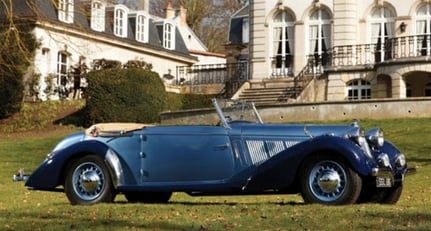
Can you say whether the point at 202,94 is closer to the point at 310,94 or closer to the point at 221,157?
the point at 310,94

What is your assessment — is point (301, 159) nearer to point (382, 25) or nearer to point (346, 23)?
point (346, 23)

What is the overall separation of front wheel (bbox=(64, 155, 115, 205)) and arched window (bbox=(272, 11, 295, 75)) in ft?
92.6

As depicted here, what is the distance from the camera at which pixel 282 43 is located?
126ft

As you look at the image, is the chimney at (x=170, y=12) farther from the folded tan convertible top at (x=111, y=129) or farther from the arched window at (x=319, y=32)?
the folded tan convertible top at (x=111, y=129)

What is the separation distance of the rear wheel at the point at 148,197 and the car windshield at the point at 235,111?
1.30 metres

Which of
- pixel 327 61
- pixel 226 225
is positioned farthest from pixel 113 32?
pixel 226 225

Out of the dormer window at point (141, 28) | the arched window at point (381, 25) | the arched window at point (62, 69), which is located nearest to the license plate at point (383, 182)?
the arched window at point (381, 25)

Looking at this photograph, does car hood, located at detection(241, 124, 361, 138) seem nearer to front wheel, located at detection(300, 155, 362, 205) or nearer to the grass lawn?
front wheel, located at detection(300, 155, 362, 205)

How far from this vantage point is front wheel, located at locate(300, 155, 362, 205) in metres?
9.16

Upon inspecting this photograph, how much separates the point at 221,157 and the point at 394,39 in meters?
25.8

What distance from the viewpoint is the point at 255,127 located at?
A: 32.5 feet

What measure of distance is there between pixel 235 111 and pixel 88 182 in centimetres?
200

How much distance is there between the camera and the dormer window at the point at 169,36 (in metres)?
49.8

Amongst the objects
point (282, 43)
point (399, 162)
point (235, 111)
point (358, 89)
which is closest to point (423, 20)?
point (358, 89)
